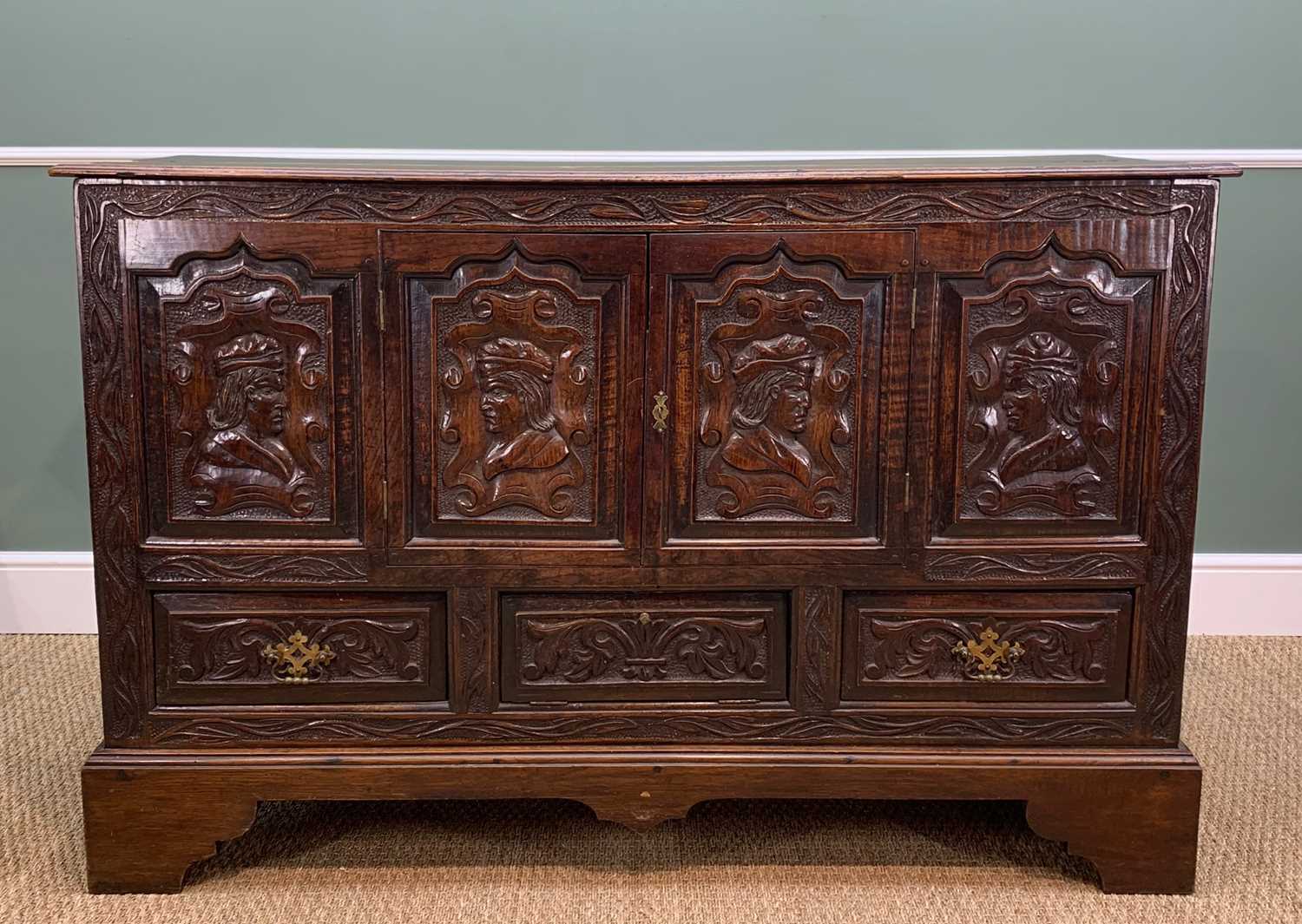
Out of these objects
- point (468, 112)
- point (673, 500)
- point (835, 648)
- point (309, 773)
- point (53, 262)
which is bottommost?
point (309, 773)

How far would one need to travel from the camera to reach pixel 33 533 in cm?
258

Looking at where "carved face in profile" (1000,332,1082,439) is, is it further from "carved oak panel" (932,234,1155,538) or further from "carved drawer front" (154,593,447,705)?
"carved drawer front" (154,593,447,705)

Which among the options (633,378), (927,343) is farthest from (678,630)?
(927,343)

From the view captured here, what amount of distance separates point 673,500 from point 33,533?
1.63m

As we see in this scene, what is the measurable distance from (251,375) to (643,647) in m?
0.65

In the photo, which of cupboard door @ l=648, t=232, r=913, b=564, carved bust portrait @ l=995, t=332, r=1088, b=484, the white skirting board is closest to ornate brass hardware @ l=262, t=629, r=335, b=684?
cupboard door @ l=648, t=232, r=913, b=564

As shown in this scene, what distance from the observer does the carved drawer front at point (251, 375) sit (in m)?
1.57

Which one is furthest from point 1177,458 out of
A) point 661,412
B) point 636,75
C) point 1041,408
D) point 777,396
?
point 636,75

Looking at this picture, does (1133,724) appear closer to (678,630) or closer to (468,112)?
(678,630)

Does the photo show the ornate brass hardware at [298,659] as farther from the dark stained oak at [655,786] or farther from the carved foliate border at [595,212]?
the carved foliate border at [595,212]

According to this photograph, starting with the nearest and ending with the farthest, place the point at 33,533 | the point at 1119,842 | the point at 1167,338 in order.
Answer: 1. the point at 1167,338
2. the point at 1119,842
3. the point at 33,533

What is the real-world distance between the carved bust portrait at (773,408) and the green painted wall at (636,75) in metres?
0.93

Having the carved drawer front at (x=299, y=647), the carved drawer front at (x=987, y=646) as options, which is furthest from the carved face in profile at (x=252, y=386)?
the carved drawer front at (x=987, y=646)

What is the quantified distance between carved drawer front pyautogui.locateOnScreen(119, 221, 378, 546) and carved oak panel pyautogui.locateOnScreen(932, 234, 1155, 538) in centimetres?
80
